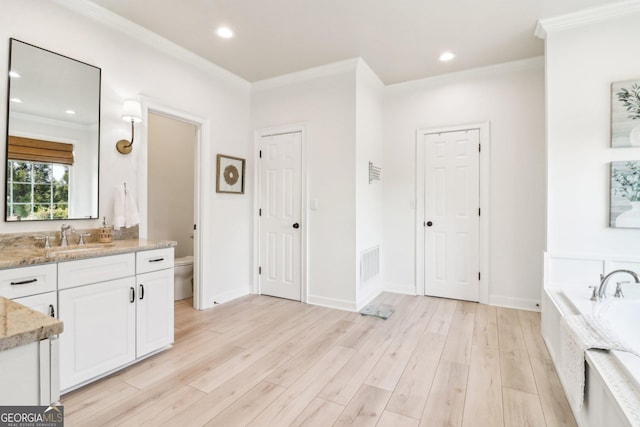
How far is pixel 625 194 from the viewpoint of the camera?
8.23 feet

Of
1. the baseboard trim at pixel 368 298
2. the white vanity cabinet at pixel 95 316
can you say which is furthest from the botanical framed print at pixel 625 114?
the white vanity cabinet at pixel 95 316

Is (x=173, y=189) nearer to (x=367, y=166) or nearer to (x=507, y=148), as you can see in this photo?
(x=367, y=166)

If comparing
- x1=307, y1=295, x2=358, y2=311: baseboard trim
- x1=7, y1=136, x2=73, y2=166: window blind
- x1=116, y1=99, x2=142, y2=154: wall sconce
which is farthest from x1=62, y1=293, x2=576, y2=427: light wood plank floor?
x1=116, y1=99, x2=142, y2=154: wall sconce

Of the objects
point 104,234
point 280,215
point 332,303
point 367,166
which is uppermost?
point 367,166

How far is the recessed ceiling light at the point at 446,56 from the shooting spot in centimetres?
337

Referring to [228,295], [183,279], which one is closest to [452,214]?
[228,295]

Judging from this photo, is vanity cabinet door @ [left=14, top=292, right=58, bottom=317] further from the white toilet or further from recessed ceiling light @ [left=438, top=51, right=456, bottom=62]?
recessed ceiling light @ [left=438, top=51, right=456, bottom=62]

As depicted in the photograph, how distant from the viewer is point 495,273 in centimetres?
370

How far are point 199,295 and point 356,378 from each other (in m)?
2.10

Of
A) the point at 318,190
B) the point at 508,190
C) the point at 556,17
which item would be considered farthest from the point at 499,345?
the point at 556,17

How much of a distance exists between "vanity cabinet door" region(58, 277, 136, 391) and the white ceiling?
87.2 inches

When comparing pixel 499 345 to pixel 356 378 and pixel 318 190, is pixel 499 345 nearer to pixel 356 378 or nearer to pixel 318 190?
pixel 356 378

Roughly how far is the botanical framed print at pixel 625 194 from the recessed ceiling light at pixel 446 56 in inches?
71.1

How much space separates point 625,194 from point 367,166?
2285mm
